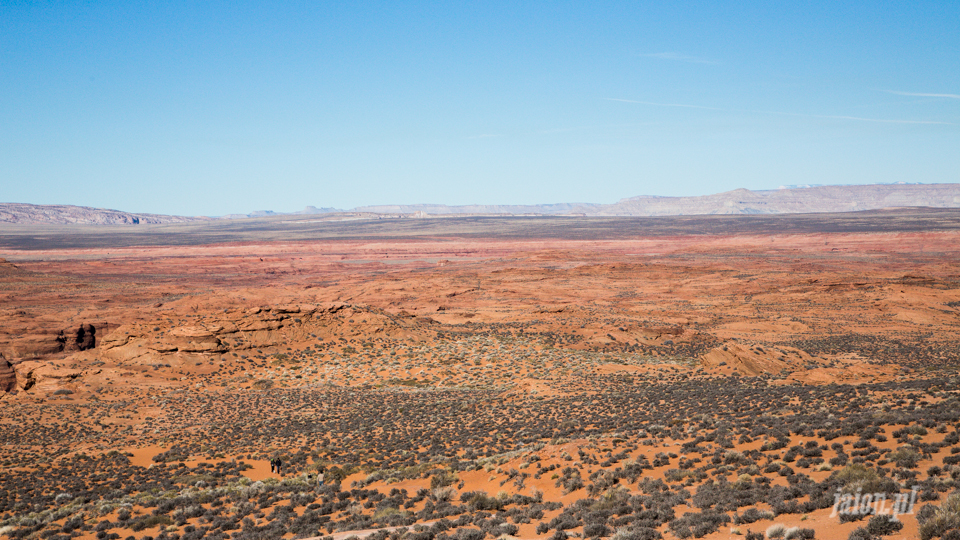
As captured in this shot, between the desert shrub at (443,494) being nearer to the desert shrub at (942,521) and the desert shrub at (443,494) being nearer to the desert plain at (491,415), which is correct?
the desert plain at (491,415)

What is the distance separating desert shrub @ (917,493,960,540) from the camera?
8097mm

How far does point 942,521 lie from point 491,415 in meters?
17.5

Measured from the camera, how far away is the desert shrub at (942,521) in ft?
26.6

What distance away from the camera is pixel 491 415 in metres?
24.5

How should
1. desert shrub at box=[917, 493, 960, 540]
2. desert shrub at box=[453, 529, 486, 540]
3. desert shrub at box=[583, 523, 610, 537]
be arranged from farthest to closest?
1. desert shrub at box=[453, 529, 486, 540]
2. desert shrub at box=[583, 523, 610, 537]
3. desert shrub at box=[917, 493, 960, 540]

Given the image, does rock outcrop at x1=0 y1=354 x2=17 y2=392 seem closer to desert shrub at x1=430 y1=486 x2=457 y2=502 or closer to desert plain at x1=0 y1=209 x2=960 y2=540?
desert plain at x1=0 y1=209 x2=960 y2=540

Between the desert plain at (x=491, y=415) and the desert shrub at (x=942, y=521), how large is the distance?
1.7 inches

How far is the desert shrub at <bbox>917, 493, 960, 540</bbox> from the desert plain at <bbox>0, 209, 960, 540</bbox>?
0.04 m

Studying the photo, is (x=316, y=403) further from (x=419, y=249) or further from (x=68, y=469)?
(x=419, y=249)

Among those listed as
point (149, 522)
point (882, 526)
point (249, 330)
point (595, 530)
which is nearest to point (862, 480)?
point (882, 526)

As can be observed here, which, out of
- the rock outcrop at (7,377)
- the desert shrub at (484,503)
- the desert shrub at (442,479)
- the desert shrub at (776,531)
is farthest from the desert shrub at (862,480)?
the rock outcrop at (7,377)

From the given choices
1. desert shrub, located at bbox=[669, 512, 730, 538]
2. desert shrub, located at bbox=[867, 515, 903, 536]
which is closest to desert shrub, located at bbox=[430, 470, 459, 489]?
desert shrub, located at bbox=[669, 512, 730, 538]

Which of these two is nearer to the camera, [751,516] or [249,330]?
[751,516]

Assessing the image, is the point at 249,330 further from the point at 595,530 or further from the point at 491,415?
the point at 595,530
